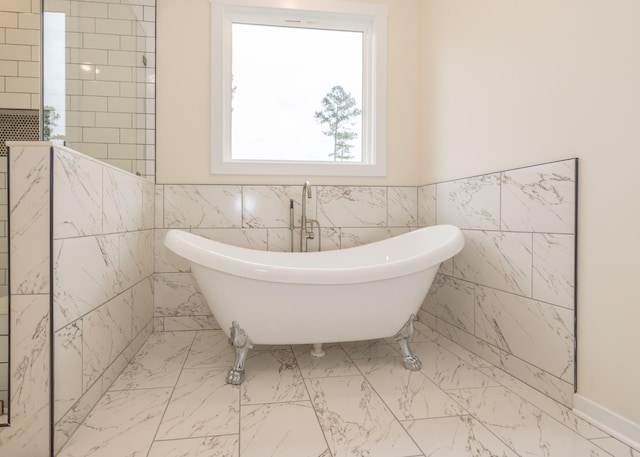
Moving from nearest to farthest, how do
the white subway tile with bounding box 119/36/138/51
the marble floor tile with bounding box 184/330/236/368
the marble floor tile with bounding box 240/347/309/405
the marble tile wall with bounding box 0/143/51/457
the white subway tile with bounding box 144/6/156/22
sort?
the marble tile wall with bounding box 0/143/51/457
the marble floor tile with bounding box 240/347/309/405
the marble floor tile with bounding box 184/330/236/368
the white subway tile with bounding box 119/36/138/51
the white subway tile with bounding box 144/6/156/22

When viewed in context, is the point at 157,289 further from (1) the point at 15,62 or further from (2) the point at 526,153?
(2) the point at 526,153

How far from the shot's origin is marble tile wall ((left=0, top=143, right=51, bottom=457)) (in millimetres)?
1121

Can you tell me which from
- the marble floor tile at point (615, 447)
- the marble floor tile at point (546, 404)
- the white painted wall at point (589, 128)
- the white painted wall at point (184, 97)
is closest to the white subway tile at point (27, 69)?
the white painted wall at point (184, 97)

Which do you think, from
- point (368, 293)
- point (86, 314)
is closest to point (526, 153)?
point (368, 293)

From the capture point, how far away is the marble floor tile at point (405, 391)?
1.44 meters

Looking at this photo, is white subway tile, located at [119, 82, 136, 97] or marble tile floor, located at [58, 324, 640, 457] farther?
white subway tile, located at [119, 82, 136, 97]

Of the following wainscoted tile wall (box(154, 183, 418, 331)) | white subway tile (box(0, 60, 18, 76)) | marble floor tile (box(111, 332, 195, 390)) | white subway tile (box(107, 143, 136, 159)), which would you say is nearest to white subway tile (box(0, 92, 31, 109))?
white subway tile (box(0, 60, 18, 76))

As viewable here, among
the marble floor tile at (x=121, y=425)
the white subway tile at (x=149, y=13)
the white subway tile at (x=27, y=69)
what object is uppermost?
the white subway tile at (x=149, y=13)

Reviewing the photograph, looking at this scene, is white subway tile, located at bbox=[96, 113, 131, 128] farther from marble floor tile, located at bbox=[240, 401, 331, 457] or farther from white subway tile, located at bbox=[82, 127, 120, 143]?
marble floor tile, located at bbox=[240, 401, 331, 457]

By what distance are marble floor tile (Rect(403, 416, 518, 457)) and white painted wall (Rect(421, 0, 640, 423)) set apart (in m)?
0.45

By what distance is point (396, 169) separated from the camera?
2730 mm

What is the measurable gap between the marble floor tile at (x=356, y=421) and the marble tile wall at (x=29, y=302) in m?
0.91

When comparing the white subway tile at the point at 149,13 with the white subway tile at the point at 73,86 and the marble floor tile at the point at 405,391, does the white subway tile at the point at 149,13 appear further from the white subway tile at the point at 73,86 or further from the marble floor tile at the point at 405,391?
the marble floor tile at the point at 405,391

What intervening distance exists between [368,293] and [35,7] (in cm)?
237
